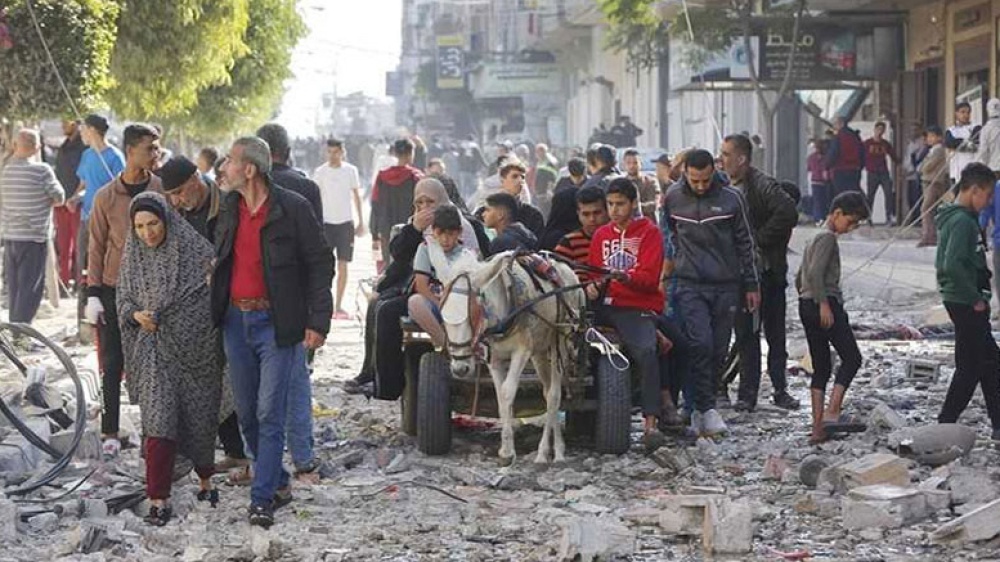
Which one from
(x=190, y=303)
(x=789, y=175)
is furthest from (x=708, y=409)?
(x=789, y=175)

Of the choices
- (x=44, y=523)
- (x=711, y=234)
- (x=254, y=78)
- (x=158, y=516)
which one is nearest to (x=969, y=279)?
(x=711, y=234)

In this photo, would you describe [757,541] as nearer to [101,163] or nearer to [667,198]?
[667,198]

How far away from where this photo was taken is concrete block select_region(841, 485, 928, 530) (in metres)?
8.77

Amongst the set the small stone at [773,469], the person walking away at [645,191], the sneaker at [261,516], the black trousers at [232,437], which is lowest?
the small stone at [773,469]

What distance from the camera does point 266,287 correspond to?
8.82 metres

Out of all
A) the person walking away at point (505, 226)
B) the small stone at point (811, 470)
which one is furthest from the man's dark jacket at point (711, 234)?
the small stone at point (811, 470)

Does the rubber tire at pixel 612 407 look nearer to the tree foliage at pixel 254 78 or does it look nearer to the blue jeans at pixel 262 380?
the blue jeans at pixel 262 380

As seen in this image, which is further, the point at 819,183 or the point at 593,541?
the point at 819,183

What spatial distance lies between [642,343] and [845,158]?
725 inches

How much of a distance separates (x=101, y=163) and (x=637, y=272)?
539cm

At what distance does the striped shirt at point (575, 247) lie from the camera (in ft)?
37.7

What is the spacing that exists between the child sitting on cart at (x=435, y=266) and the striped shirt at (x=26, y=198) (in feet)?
21.4

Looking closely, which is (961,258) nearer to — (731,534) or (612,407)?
(612,407)

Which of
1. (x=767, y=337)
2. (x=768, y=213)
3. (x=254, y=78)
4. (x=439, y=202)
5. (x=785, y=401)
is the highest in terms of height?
(x=254, y=78)
